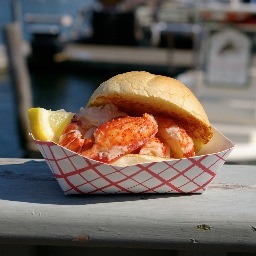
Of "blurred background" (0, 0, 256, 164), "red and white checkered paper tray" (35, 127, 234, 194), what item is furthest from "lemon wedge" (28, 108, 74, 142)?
"blurred background" (0, 0, 256, 164)

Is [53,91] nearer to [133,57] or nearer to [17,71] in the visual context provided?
[133,57]

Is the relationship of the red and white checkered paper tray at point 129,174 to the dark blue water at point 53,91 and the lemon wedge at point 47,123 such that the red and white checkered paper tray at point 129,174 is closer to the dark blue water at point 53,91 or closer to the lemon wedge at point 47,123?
the lemon wedge at point 47,123

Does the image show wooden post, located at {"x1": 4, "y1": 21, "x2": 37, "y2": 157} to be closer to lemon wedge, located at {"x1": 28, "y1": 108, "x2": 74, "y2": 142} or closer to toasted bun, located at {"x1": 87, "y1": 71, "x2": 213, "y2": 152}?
lemon wedge, located at {"x1": 28, "y1": 108, "x2": 74, "y2": 142}

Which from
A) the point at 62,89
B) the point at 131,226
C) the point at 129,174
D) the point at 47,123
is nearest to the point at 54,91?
the point at 62,89

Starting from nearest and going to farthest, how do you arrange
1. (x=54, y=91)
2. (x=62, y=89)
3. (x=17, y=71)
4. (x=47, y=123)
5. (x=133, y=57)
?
(x=47, y=123) → (x=17, y=71) → (x=54, y=91) → (x=62, y=89) → (x=133, y=57)

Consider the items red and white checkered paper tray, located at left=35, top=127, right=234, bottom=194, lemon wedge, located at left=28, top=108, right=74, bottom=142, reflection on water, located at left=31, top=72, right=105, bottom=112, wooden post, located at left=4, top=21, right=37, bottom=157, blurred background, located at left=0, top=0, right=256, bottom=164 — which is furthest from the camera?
reflection on water, located at left=31, top=72, right=105, bottom=112

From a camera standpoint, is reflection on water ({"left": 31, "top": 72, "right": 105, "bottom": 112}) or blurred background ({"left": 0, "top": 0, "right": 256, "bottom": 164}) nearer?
blurred background ({"left": 0, "top": 0, "right": 256, "bottom": 164})

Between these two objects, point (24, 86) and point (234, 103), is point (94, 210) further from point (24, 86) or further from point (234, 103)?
point (24, 86)
